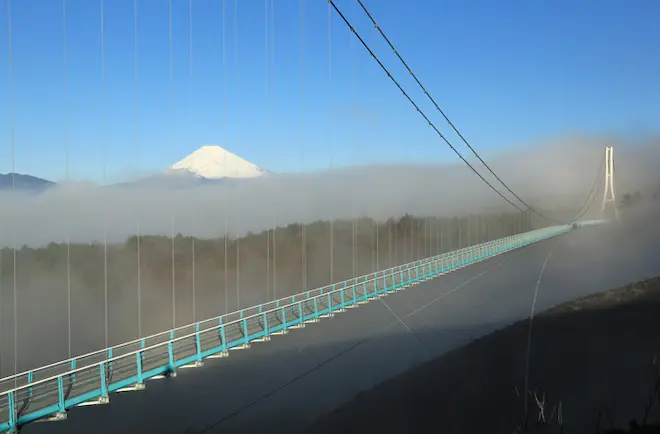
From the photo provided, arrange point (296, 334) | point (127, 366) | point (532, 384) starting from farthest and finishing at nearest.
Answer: point (296, 334)
point (532, 384)
point (127, 366)

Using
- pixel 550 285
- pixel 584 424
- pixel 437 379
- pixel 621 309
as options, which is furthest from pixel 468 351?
pixel 550 285

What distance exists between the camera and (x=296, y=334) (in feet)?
53.8

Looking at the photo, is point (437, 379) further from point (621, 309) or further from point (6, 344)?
point (6, 344)

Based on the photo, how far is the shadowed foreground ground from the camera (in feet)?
24.7

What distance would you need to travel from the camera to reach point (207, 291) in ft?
64.1

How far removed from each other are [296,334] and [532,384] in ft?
27.8

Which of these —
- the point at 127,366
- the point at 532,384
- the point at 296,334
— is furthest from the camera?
the point at 296,334

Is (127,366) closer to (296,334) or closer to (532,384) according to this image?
(532,384)

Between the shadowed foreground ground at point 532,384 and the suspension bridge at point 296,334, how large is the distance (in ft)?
4.61

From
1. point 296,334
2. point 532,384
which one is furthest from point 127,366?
point 296,334

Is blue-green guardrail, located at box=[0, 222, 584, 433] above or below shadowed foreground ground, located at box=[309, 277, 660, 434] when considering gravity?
above

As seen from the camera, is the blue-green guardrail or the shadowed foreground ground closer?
the blue-green guardrail

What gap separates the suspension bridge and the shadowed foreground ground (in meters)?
1.41

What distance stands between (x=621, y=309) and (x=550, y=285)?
31.8ft
